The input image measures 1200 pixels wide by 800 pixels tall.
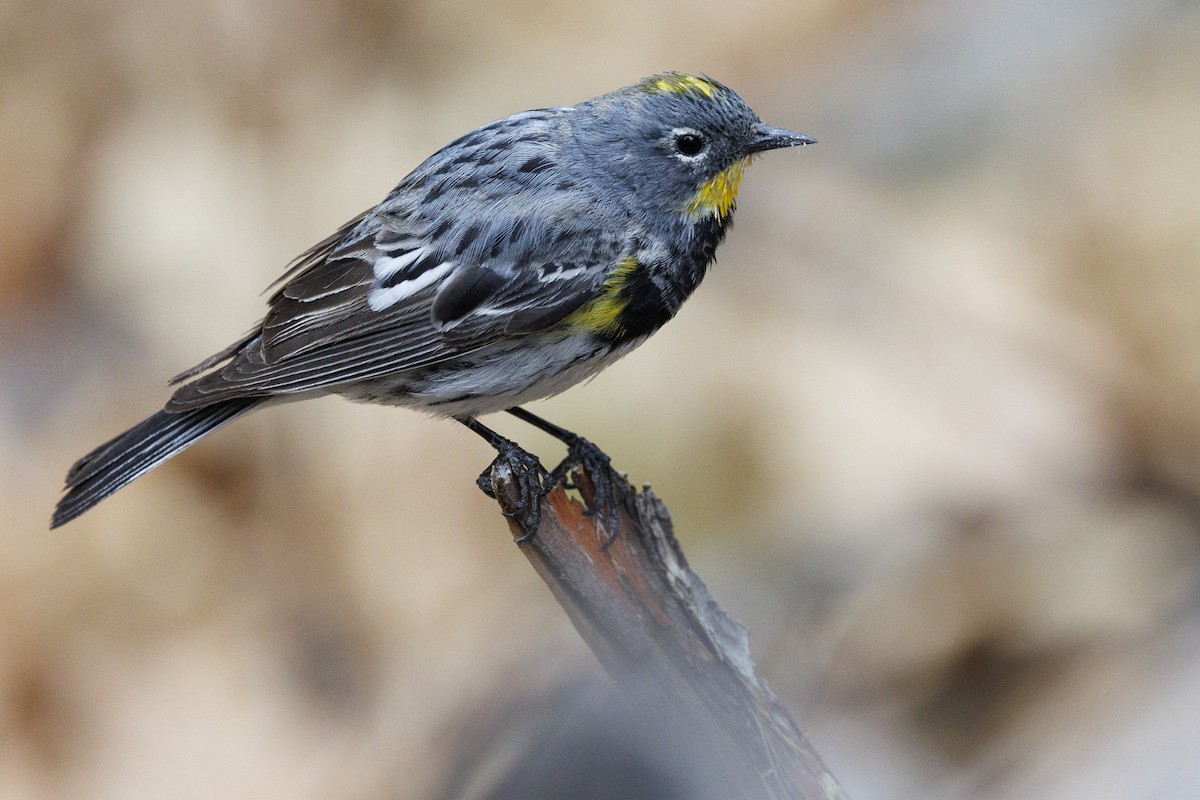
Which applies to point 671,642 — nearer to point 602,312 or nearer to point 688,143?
point 602,312

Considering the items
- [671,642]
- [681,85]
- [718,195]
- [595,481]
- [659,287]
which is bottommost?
[671,642]

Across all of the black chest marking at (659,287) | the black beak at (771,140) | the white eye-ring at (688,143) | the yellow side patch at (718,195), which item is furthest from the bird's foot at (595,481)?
the black beak at (771,140)

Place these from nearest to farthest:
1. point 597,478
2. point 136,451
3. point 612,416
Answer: point 597,478 → point 136,451 → point 612,416

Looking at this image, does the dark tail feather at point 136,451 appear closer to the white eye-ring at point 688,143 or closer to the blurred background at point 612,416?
the white eye-ring at point 688,143

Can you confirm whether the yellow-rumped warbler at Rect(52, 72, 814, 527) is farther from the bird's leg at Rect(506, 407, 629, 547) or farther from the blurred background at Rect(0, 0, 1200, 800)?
the blurred background at Rect(0, 0, 1200, 800)

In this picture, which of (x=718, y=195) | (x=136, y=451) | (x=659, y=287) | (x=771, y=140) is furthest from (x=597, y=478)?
(x=136, y=451)

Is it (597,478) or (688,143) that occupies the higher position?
(688,143)

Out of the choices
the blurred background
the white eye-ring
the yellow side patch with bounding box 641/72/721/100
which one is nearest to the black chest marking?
the white eye-ring
